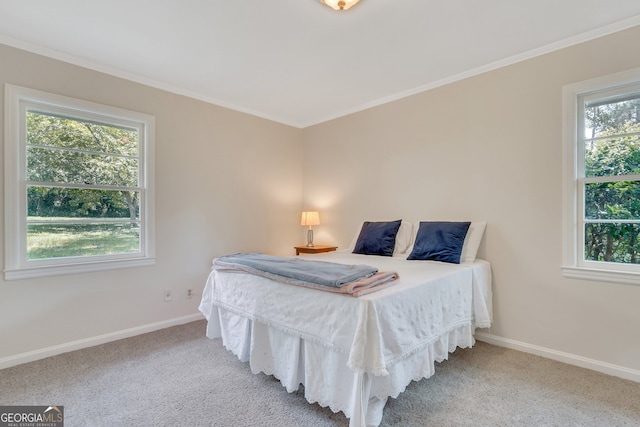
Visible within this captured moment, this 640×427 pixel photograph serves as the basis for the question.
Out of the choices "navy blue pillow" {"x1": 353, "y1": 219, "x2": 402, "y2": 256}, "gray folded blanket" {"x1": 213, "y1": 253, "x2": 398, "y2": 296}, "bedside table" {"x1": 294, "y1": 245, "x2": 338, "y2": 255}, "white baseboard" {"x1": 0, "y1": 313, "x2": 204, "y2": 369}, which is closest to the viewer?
"gray folded blanket" {"x1": 213, "y1": 253, "x2": 398, "y2": 296}

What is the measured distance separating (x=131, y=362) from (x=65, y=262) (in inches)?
41.1

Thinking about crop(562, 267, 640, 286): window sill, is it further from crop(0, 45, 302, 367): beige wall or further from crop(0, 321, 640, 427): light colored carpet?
crop(0, 45, 302, 367): beige wall

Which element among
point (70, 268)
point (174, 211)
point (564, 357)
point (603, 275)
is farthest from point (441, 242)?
point (70, 268)

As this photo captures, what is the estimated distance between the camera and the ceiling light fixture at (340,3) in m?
1.89

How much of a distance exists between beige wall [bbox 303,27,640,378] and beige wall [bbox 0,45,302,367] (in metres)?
1.51

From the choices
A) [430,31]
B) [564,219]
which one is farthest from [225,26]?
[564,219]

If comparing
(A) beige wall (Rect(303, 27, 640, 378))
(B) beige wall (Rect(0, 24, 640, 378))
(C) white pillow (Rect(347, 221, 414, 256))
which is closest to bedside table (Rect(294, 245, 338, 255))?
(B) beige wall (Rect(0, 24, 640, 378))

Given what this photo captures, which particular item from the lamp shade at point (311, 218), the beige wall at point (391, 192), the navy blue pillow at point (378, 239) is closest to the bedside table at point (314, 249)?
the beige wall at point (391, 192)

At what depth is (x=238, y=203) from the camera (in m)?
3.75

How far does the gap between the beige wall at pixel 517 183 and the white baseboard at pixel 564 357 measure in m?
0.02

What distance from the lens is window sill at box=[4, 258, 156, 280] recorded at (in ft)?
7.71

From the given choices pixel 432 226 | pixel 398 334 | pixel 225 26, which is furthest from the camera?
pixel 432 226

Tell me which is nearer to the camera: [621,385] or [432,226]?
[621,385]

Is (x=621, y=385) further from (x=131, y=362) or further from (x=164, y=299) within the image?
(x=164, y=299)
